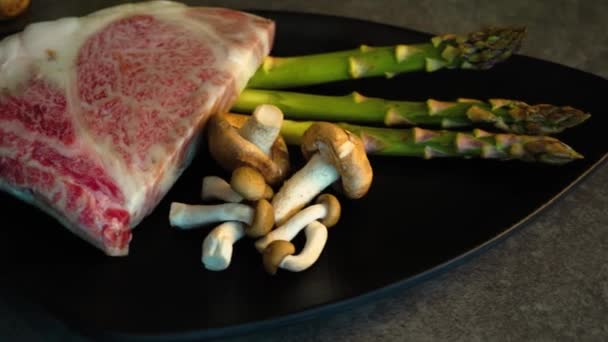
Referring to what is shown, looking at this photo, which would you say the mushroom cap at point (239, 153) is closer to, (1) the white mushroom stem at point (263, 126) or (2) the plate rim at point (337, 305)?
(1) the white mushroom stem at point (263, 126)

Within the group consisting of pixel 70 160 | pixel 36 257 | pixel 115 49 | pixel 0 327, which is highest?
pixel 115 49

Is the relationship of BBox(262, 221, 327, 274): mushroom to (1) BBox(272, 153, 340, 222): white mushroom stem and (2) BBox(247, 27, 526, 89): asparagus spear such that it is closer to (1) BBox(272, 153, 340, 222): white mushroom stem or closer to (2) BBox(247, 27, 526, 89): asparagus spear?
(1) BBox(272, 153, 340, 222): white mushroom stem

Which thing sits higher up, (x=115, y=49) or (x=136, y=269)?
(x=115, y=49)

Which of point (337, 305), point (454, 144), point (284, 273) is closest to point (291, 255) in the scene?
point (284, 273)

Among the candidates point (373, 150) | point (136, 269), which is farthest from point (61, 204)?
point (373, 150)

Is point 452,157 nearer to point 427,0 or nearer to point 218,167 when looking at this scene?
point 218,167

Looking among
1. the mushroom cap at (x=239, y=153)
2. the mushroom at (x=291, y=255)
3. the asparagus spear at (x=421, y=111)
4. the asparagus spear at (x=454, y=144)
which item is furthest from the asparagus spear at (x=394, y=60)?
the mushroom at (x=291, y=255)
